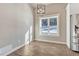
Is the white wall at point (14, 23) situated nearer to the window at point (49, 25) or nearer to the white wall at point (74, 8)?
the window at point (49, 25)

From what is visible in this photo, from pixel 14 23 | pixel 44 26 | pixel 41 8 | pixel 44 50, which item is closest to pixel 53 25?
pixel 44 26

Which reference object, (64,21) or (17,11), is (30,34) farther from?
(64,21)

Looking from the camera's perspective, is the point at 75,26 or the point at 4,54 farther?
the point at 75,26

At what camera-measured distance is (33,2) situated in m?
2.16

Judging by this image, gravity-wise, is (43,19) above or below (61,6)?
below

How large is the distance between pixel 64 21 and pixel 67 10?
0.77 feet

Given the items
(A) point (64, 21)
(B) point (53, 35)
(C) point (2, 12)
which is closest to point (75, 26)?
(A) point (64, 21)

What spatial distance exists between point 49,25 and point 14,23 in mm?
726

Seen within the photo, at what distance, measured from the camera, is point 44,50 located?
2164 millimetres

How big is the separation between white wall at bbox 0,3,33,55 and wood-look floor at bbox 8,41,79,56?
0.53ft

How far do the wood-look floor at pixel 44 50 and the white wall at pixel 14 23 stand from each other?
6.3 inches

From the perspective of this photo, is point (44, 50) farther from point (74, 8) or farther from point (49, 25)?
point (74, 8)

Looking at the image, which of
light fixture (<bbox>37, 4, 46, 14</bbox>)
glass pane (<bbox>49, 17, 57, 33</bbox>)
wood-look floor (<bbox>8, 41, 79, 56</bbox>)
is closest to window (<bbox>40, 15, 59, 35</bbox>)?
glass pane (<bbox>49, 17, 57, 33</bbox>)

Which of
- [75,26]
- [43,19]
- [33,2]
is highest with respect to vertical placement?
[33,2]
